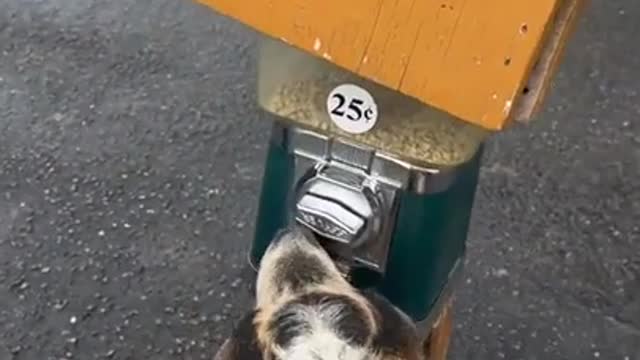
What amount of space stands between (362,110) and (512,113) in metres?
0.12

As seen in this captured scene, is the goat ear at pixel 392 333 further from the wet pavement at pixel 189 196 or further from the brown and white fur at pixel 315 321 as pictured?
the wet pavement at pixel 189 196

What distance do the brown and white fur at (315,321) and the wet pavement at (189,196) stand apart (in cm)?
46

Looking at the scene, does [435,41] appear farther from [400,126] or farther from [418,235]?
[418,235]

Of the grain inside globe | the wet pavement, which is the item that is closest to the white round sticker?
the grain inside globe

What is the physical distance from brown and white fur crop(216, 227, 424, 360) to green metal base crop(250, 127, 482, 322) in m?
0.11

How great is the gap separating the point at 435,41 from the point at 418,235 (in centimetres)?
26

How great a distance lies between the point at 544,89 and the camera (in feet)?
2.40

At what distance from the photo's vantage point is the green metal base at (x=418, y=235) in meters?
0.89

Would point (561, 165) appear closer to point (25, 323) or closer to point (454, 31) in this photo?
point (25, 323)

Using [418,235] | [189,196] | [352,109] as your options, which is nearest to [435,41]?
[352,109]

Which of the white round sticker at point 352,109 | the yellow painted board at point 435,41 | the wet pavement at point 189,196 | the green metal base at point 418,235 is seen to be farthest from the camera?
the wet pavement at point 189,196

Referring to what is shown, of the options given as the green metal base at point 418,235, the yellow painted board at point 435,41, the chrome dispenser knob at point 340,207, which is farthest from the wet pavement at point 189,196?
the yellow painted board at point 435,41

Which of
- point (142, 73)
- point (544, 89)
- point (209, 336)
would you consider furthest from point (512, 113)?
point (142, 73)

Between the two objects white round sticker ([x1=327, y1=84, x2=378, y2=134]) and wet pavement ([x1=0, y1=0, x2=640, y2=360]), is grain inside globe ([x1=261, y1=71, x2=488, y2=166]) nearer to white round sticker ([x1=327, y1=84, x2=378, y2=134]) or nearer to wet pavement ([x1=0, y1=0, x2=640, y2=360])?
white round sticker ([x1=327, y1=84, x2=378, y2=134])
